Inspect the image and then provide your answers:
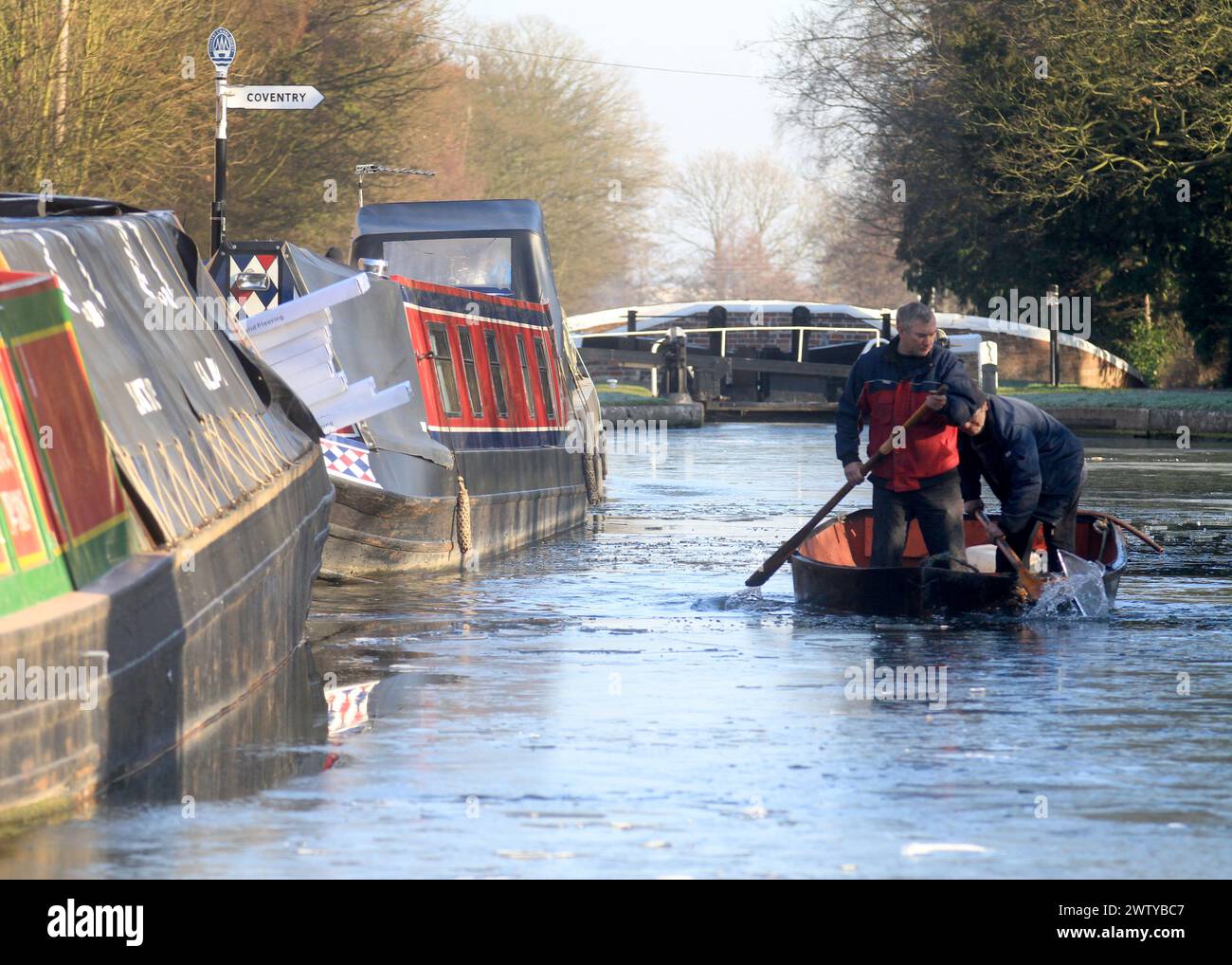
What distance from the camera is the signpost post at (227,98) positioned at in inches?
719

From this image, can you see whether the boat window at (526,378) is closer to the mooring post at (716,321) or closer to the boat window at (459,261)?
the boat window at (459,261)

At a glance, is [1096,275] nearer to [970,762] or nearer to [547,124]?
[547,124]

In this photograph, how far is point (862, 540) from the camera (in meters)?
14.7

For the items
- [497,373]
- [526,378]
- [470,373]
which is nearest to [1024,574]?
[470,373]

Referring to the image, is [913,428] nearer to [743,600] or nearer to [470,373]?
[743,600]

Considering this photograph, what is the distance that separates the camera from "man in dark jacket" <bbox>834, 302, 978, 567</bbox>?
479 inches

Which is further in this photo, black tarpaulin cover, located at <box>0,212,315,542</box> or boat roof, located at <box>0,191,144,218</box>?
boat roof, located at <box>0,191,144,218</box>

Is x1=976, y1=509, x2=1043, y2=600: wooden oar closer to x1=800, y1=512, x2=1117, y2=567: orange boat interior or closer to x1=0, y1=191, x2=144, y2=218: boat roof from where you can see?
x1=800, y1=512, x2=1117, y2=567: orange boat interior

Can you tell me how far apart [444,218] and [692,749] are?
13991 mm

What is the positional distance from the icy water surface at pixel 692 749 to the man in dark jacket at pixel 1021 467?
2.10 feet

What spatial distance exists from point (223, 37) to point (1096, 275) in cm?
3574

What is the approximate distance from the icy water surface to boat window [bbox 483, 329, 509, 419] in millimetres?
3339

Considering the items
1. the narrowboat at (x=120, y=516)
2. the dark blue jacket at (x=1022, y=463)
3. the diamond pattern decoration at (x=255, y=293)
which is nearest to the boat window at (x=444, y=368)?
the diamond pattern decoration at (x=255, y=293)

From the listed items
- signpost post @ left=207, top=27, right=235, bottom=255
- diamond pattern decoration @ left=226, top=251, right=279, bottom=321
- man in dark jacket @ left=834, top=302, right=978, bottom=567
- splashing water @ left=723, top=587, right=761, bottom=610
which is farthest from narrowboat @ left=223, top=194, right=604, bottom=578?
man in dark jacket @ left=834, top=302, right=978, bottom=567
